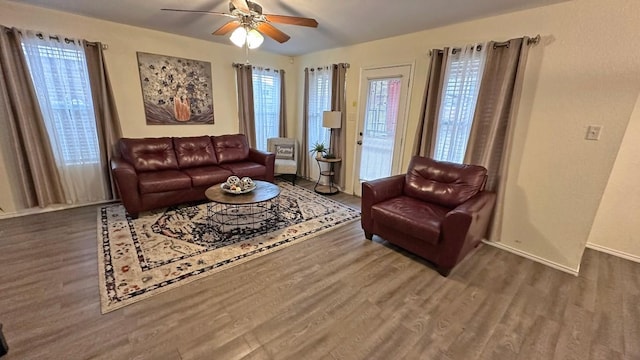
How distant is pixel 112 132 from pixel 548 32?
5.06m

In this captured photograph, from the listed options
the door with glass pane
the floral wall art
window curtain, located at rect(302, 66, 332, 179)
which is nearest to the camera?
the door with glass pane

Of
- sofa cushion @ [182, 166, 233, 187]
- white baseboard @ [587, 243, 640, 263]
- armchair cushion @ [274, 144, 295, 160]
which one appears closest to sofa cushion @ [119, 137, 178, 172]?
sofa cushion @ [182, 166, 233, 187]

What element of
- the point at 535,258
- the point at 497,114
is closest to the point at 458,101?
the point at 497,114

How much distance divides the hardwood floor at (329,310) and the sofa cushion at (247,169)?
1.74 m

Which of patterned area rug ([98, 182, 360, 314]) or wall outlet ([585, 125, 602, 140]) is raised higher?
wall outlet ([585, 125, 602, 140])

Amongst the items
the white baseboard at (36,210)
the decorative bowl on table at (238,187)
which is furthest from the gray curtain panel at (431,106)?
the white baseboard at (36,210)

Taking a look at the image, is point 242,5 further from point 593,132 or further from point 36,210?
point 36,210

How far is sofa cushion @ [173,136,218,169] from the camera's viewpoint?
3.84 metres

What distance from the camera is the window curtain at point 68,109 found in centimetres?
300

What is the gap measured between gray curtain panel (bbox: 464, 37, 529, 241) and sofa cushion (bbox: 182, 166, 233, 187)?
3115 millimetres

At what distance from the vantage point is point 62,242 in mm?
2578

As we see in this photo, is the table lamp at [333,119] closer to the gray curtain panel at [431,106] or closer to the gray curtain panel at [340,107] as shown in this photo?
the gray curtain panel at [340,107]

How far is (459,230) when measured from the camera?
211 centimetres

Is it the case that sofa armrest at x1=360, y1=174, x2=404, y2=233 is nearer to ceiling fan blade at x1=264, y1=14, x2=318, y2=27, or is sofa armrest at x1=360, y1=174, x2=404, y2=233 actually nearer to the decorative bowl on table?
the decorative bowl on table
